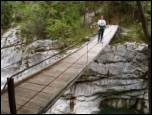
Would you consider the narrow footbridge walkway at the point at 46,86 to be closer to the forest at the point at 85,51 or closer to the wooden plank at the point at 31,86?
the wooden plank at the point at 31,86

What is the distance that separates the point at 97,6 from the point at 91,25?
2639 mm

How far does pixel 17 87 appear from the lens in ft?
21.9

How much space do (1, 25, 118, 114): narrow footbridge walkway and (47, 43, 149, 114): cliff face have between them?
451 cm

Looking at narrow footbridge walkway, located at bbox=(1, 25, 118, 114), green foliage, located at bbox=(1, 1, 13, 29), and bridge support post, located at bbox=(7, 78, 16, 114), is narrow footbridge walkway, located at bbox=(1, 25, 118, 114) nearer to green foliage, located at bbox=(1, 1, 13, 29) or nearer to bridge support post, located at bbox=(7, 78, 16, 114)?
bridge support post, located at bbox=(7, 78, 16, 114)

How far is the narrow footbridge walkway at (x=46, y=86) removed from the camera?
5691mm

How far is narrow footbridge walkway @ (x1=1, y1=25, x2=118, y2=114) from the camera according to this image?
5691 mm

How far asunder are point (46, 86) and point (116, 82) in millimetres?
8768

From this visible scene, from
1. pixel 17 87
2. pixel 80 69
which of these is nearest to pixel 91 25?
pixel 80 69

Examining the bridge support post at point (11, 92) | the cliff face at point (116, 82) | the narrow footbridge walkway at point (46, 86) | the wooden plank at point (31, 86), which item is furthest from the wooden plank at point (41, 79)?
the cliff face at point (116, 82)

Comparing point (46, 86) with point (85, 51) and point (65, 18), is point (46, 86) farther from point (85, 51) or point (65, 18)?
point (65, 18)

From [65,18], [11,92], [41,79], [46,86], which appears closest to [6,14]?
[65,18]

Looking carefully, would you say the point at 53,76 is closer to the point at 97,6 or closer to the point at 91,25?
the point at 91,25

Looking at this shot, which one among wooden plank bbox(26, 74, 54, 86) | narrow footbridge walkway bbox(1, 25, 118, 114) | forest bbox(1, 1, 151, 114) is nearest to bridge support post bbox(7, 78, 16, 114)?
narrow footbridge walkway bbox(1, 25, 118, 114)

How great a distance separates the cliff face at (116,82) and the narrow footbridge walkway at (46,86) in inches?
178
